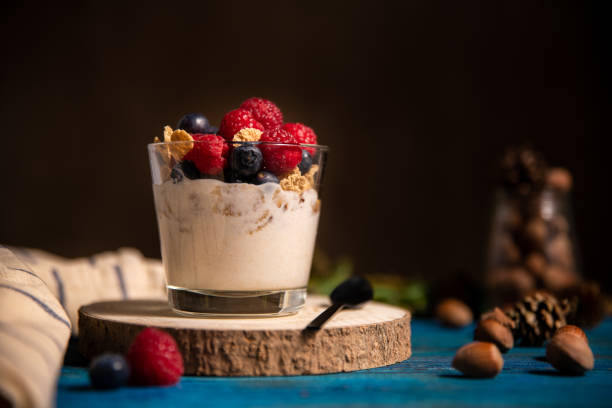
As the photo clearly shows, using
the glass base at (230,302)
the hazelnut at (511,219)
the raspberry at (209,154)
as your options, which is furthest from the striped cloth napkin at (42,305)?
the hazelnut at (511,219)

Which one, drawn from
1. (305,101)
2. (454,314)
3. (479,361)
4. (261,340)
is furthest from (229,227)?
(305,101)

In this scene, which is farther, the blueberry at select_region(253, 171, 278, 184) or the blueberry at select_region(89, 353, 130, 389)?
the blueberry at select_region(253, 171, 278, 184)

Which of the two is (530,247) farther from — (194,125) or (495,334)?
(194,125)

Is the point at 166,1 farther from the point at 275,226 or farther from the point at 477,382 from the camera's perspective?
the point at 477,382

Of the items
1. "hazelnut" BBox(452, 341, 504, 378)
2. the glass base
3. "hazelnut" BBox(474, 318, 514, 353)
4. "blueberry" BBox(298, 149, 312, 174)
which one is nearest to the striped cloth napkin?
the glass base

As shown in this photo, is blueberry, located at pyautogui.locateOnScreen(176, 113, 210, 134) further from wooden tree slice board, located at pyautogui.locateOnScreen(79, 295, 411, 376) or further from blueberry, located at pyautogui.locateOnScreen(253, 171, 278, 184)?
wooden tree slice board, located at pyautogui.locateOnScreen(79, 295, 411, 376)

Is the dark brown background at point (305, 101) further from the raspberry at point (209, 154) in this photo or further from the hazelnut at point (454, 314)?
the raspberry at point (209, 154)
